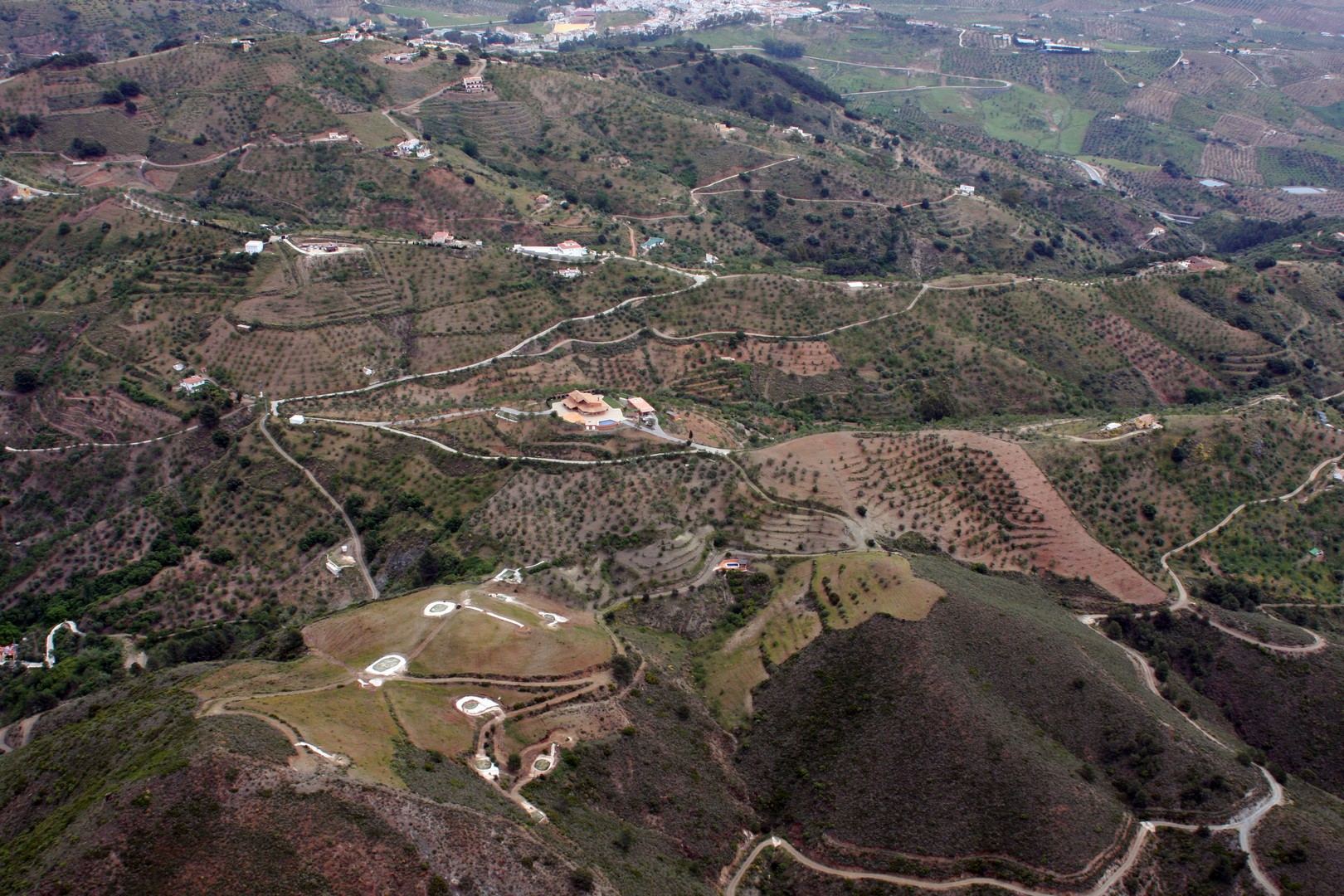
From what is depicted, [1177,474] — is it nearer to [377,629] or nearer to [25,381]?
[377,629]

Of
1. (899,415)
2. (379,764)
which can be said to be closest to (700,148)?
(899,415)

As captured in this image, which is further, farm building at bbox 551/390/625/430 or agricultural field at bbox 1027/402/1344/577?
farm building at bbox 551/390/625/430

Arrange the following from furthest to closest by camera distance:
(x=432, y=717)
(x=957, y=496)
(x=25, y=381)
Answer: (x=25, y=381) < (x=957, y=496) < (x=432, y=717)

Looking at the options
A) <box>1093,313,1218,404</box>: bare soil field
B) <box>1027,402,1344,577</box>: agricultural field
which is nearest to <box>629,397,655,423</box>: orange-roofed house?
<box>1027,402,1344,577</box>: agricultural field

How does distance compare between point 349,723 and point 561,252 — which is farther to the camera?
point 561,252

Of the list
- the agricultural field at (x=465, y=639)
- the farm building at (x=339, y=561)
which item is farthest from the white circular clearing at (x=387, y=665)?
the farm building at (x=339, y=561)

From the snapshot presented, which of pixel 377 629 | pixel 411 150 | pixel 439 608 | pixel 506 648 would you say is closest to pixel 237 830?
pixel 506 648

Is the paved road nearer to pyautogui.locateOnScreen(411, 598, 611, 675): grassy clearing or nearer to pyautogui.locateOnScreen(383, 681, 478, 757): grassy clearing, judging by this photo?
pyautogui.locateOnScreen(411, 598, 611, 675): grassy clearing
